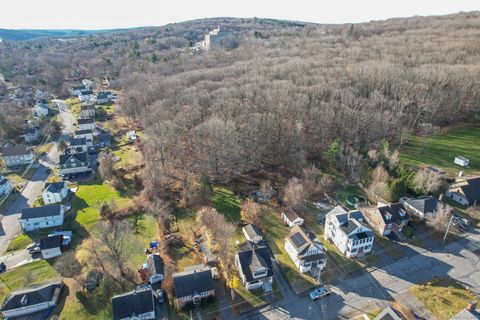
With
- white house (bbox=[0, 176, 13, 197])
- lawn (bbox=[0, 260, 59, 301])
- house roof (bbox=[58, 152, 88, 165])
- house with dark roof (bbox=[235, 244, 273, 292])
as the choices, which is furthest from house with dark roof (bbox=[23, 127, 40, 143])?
house with dark roof (bbox=[235, 244, 273, 292])

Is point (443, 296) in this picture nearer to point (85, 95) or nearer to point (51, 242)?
point (51, 242)

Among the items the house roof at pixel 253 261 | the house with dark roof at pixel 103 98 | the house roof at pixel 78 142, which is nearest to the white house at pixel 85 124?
the house roof at pixel 78 142

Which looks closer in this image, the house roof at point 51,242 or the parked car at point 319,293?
the parked car at point 319,293

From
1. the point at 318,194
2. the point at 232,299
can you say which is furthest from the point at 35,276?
the point at 318,194

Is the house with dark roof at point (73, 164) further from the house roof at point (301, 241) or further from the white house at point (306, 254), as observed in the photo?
the white house at point (306, 254)

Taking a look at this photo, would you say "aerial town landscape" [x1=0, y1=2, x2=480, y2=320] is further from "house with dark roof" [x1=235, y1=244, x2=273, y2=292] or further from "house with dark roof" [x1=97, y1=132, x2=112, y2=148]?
"house with dark roof" [x1=97, y1=132, x2=112, y2=148]
